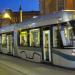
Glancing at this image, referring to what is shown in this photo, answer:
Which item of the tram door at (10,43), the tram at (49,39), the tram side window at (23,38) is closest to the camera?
the tram at (49,39)

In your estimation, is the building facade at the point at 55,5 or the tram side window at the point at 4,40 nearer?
the tram side window at the point at 4,40

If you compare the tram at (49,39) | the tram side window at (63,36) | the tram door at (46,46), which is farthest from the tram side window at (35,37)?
the tram side window at (63,36)

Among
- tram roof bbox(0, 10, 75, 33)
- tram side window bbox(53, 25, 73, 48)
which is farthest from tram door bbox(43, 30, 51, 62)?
tram side window bbox(53, 25, 73, 48)

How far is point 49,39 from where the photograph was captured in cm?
2617

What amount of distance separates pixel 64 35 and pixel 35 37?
5918 mm

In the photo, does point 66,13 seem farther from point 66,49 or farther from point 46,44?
point 46,44

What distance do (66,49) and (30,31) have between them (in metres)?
7.83

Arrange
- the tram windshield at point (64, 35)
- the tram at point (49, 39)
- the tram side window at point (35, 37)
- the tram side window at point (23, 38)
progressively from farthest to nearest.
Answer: the tram side window at point (23, 38) < the tram side window at point (35, 37) < the tram at point (49, 39) < the tram windshield at point (64, 35)

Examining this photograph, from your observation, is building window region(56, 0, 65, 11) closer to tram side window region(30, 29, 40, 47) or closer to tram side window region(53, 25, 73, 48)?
tram side window region(30, 29, 40, 47)

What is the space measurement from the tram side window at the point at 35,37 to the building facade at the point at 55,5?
1658 centimetres

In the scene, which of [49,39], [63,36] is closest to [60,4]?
[49,39]

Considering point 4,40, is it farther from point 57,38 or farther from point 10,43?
point 57,38

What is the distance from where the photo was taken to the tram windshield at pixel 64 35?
23.3 metres

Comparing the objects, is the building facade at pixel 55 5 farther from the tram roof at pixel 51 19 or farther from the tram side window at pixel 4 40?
the tram roof at pixel 51 19
